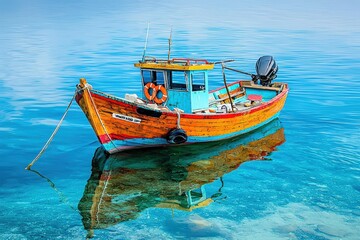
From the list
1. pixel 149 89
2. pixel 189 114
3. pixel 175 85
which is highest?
pixel 175 85

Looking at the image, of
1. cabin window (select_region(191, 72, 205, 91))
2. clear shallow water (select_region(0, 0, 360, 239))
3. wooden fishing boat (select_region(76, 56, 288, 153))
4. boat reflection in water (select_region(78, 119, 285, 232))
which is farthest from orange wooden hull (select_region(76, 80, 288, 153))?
clear shallow water (select_region(0, 0, 360, 239))

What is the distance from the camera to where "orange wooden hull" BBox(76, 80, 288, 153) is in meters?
17.2

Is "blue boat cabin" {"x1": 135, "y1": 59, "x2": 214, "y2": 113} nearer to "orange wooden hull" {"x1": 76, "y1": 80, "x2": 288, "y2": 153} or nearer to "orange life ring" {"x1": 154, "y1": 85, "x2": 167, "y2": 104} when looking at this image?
"orange life ring" {"x1": 154, "y1": 85, "x2": 167, "y2": 104}

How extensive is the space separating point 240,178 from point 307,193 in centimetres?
238

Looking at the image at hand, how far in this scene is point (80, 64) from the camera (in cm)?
4078

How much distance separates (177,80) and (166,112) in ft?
7.17

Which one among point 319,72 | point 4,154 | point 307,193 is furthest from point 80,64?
point 307,193

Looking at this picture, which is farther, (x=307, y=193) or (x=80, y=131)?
(x=80, y=131)

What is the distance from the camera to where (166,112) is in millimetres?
17719

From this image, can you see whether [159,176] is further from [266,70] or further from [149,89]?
[266,70]

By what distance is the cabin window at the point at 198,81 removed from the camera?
19219 mm

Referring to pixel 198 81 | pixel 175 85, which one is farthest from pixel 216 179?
pixel 175 85

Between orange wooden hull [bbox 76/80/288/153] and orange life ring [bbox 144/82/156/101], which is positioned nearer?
orange wooden hull [bbox 76/80/288/153]

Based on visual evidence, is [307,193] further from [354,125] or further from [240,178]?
[354,125]
